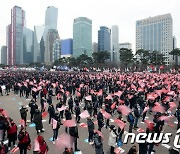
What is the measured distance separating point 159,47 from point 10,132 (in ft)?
493

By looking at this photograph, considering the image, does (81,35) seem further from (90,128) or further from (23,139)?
(23,139)

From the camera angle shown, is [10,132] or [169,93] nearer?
[10,132]

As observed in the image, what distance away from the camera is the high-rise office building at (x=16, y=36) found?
173 m

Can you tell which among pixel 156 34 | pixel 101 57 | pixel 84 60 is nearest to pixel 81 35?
pixel 156 34

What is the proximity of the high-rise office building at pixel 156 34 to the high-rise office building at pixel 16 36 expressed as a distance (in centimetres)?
9678

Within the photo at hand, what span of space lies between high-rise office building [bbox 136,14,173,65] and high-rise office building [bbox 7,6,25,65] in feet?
318

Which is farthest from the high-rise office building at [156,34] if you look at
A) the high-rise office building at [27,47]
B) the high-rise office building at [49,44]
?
the high-rise office building at [27,47]

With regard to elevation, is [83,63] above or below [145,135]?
above

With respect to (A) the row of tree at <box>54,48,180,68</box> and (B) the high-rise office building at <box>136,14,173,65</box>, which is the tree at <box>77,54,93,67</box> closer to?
(A) the row of tree at <box>54,48,180,68</box>

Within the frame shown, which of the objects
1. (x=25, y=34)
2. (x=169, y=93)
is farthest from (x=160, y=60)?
(x=25, y=34)

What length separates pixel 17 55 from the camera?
177 meters

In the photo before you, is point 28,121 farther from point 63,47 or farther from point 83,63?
point 63,47

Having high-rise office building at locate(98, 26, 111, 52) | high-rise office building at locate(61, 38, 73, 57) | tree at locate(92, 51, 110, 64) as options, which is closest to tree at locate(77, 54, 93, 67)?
tree at locate(92, 51, 110, 64)

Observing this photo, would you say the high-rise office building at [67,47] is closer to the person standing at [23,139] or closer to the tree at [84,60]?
the tree at [84,60]
